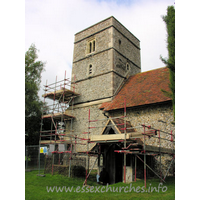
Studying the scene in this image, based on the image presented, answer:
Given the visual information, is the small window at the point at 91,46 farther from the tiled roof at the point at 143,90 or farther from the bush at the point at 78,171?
the bush at the point at 78,171

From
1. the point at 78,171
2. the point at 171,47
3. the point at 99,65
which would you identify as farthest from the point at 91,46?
the point at 171,47

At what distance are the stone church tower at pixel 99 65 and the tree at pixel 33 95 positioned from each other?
592 centimetres

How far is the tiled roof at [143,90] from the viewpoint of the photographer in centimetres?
1338

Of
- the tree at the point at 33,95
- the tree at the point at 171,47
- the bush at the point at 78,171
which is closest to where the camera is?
the tree at the point at 171,47

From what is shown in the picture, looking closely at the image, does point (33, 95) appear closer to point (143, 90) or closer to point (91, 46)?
point (91, 46)

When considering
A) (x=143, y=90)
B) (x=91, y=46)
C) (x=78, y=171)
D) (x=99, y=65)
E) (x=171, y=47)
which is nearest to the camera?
(x=171, y=47)

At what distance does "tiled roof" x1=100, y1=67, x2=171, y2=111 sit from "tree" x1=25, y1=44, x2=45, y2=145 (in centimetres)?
1038

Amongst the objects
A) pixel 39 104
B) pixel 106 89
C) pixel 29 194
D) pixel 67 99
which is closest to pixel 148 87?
pixel 106 89

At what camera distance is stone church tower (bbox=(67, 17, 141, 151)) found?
669 inches

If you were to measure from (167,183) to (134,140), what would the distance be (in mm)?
2434

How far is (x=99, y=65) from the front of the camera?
18.2 m

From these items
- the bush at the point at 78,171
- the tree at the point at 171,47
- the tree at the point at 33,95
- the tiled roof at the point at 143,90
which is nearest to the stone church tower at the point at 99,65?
the tiled roof at the point at 143,90

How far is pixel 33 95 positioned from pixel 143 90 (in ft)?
44.1

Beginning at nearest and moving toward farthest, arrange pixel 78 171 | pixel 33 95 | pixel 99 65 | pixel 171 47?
pixel 171 47 < pixel 78 171 < pixel 99 65 < pixel 33 95
